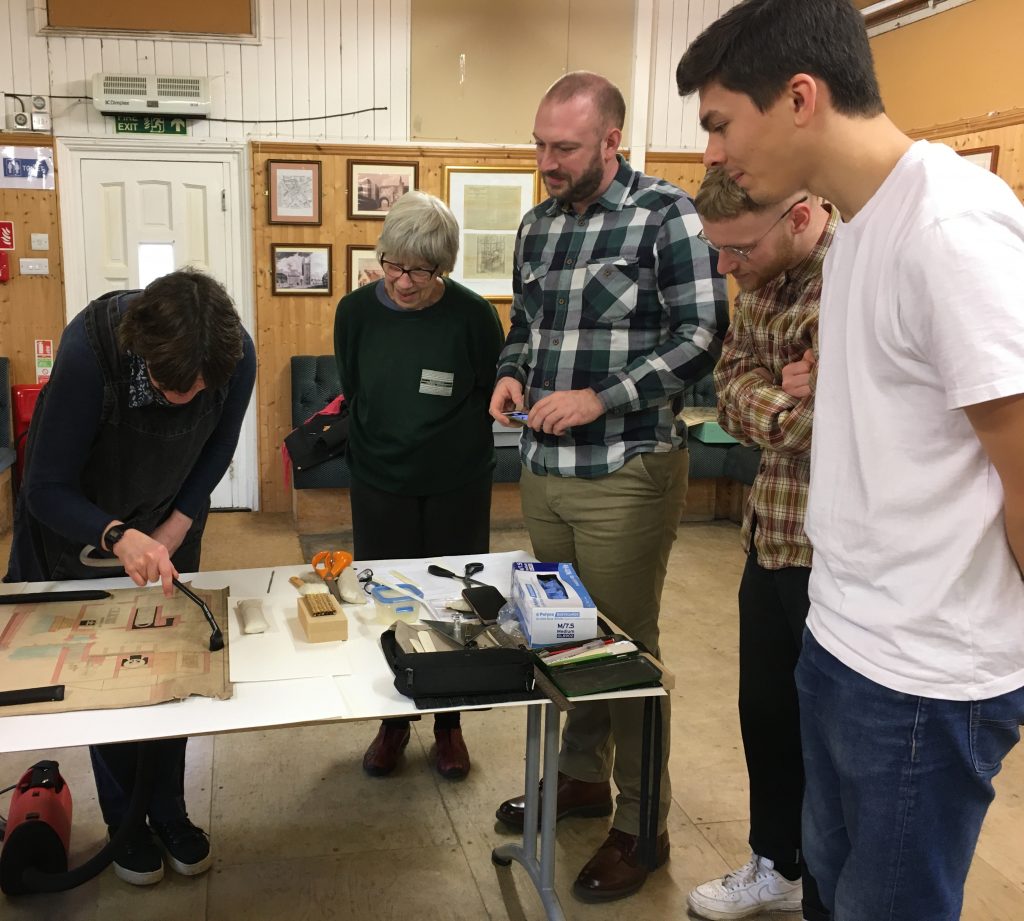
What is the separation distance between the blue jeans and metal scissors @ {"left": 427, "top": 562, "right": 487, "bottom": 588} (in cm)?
97

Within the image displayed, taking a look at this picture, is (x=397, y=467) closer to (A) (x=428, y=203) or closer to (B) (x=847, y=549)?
(A) (x=428, y=203)

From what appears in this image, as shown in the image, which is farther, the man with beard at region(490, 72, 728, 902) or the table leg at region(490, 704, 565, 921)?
the man with beard at region(490, 72, 728, 902)

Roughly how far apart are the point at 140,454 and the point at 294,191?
3.92 m

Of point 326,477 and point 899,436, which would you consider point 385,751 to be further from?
point 326,477

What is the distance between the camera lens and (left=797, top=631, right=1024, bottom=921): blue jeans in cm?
105

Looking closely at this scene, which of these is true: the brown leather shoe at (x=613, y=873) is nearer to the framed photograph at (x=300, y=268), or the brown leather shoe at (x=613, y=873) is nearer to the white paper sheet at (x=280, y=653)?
the white paper sheet at (x=280, y=653)

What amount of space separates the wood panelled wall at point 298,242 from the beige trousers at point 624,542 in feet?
11.9

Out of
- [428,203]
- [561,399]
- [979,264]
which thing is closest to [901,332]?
[979,264]

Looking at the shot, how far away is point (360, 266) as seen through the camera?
573 centimetres

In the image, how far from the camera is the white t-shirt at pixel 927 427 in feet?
2.94

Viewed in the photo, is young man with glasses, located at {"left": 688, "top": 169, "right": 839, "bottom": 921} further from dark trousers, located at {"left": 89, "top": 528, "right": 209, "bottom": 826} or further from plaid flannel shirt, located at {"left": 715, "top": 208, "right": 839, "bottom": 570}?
dark trousers, located at {"left": 89, "top": 528, "right": 209, "bottom": 826}

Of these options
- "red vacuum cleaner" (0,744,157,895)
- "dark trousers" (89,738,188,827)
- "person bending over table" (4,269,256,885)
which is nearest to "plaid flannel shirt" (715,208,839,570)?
"person bending over table" (4,269,256,885)

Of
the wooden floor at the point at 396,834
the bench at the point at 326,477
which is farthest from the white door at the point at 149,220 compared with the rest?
the wooden floor at the point at 396,834

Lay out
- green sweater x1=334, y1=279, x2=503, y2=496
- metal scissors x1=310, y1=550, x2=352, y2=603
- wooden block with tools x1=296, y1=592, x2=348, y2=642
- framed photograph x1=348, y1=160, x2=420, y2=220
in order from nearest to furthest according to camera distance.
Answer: wooden block with tools x1=296, y1=592, x2=348, y2=642 → metal scissors x1=310, y1=550, x2=352, y2=603 → green sweater x1=334, y1=279, x2=503, y2=496 → framed photograph x1=348, y1=160, x2=420, y2=220
